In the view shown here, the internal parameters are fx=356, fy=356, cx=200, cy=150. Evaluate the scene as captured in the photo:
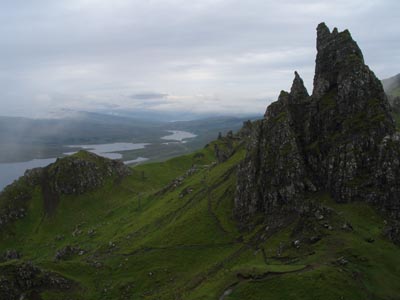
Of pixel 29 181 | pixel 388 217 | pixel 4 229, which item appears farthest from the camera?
pixel 29 181

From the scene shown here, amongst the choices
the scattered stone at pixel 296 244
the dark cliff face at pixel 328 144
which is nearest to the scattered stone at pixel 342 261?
the scattered stone at pixel 296 244

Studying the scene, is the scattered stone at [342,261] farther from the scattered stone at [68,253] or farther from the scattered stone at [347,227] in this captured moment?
the scattered stone at [68,253]

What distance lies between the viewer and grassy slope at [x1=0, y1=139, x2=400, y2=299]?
186 ft

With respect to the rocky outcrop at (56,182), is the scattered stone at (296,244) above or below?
below

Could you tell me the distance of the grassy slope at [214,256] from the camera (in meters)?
56.7

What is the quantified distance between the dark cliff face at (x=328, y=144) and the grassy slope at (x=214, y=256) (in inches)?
194

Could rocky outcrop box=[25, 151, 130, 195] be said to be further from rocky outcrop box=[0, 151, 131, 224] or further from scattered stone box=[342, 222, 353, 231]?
scattered stone box=[342, 222, 353, 231]

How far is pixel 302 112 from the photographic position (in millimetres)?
95625

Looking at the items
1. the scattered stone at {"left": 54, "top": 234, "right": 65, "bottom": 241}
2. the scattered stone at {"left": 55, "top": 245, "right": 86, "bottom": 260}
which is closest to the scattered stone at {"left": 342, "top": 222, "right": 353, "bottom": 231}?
the scattered stone at {"left": 55, "top": 245, "right": 86, "bottom": 260}

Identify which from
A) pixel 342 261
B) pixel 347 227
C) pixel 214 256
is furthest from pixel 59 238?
pixel 342 261

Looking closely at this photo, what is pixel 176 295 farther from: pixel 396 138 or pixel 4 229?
pixel 4 229

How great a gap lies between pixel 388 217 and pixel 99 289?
6369 cm

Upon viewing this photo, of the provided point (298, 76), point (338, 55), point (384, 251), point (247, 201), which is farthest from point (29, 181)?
point (384, 251)

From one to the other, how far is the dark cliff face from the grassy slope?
493 cm
